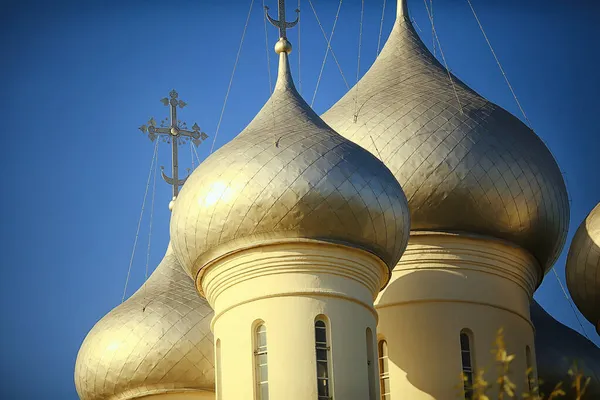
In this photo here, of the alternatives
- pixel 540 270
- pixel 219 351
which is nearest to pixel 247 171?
pixel 219 351

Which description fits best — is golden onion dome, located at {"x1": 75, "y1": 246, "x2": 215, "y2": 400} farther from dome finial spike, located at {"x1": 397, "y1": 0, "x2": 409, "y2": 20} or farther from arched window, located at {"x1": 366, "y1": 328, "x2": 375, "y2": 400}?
dome finial spike, located at {"x1": 397, "y1": 0, "x2": 409, "y2": 20}

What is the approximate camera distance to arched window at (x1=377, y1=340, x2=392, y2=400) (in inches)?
593

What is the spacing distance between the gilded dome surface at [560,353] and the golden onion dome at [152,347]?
4576 millimetres

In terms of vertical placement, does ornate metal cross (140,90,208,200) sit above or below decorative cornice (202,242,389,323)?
above

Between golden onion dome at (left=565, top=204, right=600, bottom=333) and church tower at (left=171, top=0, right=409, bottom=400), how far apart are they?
2858mm

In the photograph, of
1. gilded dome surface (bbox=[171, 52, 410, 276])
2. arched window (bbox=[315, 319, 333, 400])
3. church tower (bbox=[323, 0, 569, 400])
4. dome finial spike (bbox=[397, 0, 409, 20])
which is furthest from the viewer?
dome finial spike (bbox=[397, 0, 409, 20])

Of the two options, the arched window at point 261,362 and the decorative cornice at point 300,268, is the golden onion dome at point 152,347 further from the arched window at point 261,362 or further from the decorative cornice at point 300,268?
the arched window at point 261,362

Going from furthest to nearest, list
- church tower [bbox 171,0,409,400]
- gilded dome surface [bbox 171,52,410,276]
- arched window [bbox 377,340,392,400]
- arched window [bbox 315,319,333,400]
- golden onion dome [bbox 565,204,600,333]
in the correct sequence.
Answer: golden onion dome [bbox 565,204,600,333] → arched window [bbox 377,340,392,400] → gilded dome surface [bbox 171,52,410,276] → church tower [bbox 171,0,409,400] → arched window [bbox 315,319,333,400]

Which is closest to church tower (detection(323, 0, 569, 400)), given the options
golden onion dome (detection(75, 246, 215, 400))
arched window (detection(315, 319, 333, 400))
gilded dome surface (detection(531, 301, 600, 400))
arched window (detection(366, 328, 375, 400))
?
gilded dome surface (detection(531, 301, 600, 400))

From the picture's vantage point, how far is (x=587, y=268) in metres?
15.6

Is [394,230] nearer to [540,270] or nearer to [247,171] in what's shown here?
[247,171]

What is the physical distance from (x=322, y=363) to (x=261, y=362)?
0.68 meters

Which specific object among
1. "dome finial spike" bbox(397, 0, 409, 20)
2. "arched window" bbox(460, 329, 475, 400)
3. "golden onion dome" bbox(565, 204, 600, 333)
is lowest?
"arched window" bbox(460, 329, 475, 400)

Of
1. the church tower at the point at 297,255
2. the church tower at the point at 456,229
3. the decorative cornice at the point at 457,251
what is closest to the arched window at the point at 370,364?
the church tower at the point at 297,255
